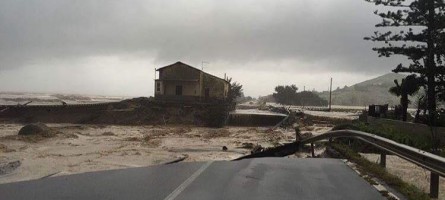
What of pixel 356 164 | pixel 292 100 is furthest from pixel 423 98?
pixel 292 100

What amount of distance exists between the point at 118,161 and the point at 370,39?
90.1ft

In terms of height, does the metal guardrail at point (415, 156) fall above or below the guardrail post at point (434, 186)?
above

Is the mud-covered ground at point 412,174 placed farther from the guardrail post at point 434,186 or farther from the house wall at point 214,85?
the house wall at point 214,85

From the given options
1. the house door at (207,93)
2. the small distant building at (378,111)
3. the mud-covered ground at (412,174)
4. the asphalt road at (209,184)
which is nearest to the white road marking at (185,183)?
the asphalt road at (209,184)

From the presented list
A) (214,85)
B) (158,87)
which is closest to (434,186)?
(158,87)

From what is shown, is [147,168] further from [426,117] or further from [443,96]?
[443,96]

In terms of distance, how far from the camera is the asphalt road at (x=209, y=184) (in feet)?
24.0

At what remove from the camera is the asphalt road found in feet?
24.0

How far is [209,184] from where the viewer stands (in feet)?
27.3

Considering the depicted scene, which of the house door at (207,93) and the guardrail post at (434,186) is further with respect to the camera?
the house door at (207,93)

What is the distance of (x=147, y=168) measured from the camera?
11.0 m

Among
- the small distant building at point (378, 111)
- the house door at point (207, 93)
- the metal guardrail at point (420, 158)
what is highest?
the house door at point (207, 93)

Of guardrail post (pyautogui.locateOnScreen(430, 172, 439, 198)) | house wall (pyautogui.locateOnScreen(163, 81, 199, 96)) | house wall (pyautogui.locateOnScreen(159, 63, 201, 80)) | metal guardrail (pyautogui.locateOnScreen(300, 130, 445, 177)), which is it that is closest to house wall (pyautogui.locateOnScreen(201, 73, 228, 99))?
house wall (pyautogui.locateOnScreen(163, 81, 199, 96))

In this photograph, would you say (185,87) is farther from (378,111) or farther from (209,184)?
(209,184)
